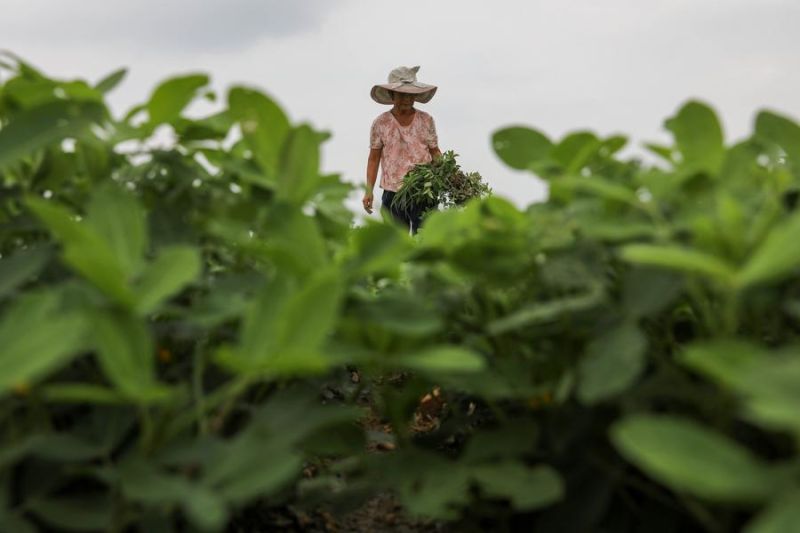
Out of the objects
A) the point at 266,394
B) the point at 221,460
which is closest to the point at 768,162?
the point at 266,394

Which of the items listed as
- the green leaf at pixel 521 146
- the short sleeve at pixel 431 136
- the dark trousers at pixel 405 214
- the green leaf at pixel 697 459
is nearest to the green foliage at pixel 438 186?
the dark trousers at pixel 405 214

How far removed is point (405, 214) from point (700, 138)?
6394mm

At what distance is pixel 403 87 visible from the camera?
7945mm

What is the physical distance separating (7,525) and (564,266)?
0.58 metres

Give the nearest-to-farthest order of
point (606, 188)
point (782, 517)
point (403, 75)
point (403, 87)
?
point (782, 517)
point (606, 188)
point (403, 87)
point (403, 75)

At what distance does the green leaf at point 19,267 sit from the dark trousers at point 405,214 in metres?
6.23

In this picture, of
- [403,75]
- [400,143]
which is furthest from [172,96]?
[403,75]

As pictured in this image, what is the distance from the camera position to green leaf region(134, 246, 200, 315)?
807 millimetres

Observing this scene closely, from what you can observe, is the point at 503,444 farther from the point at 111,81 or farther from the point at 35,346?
the point at 111,81

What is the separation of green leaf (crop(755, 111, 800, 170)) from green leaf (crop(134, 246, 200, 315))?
2.36 feet

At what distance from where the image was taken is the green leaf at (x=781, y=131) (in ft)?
3.67

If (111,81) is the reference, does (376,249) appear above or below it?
below

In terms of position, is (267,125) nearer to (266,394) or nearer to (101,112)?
(101,112)

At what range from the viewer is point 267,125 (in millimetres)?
1017
